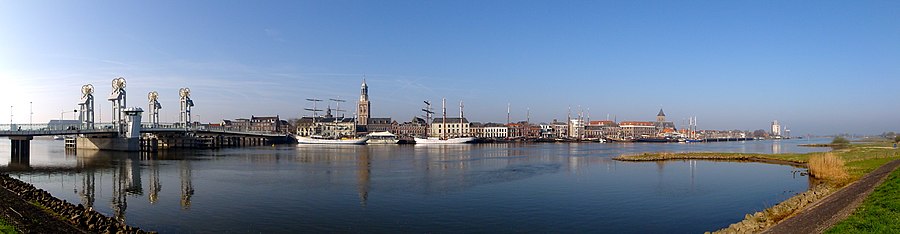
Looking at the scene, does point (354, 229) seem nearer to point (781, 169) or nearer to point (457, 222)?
point (457, 222)

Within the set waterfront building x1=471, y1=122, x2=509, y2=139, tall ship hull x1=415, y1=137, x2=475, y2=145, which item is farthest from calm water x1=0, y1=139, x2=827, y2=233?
waterfront building x1=471, y1=122, x2=509, y2=139

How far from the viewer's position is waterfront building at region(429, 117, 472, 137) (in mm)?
186375

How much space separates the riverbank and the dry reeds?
33916 millimetres

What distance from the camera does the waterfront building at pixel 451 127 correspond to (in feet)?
611

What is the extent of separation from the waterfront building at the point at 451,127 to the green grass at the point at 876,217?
168 metres

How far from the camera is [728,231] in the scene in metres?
17.0

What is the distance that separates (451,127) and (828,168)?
509 ft

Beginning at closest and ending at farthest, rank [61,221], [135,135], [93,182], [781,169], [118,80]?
[61,221] → [93,182] → [781,169] → [135,135] → [118,80]

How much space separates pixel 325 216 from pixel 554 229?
874cm

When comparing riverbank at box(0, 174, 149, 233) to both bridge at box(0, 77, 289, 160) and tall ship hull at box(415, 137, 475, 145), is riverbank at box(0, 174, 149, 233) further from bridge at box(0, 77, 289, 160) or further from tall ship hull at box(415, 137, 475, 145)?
tall ship hull at box(415, 137, 475, 145)

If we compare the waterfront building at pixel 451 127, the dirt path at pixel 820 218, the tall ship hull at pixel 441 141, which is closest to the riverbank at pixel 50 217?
the dirt path at pixel 820 218

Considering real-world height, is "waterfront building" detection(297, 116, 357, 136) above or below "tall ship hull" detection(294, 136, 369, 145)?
above

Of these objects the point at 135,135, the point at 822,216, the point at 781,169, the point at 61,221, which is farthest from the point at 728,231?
the point at 135,135

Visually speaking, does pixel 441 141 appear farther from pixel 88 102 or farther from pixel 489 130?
pixel 88 102
